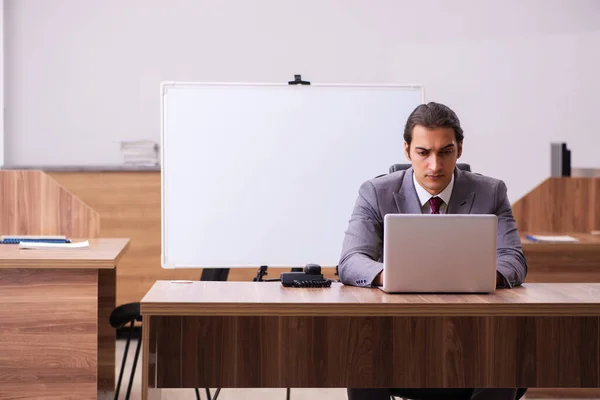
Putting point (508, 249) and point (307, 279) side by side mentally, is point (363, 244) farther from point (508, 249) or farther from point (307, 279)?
point (508, 249)

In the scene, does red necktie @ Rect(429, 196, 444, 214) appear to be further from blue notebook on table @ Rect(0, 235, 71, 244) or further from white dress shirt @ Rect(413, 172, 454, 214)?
blue notebook on table @ Rect(0, 235, 71, 244)

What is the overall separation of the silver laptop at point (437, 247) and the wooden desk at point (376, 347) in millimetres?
61

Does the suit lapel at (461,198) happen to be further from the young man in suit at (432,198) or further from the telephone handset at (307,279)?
the telephone handset at (307,279)

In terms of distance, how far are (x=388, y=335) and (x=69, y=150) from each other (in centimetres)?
397

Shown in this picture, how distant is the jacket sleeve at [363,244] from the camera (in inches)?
A: 81.5

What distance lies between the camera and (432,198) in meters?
2.34

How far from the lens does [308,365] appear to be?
181cm

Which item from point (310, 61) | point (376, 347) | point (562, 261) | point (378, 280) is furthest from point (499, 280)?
point (310, 61)

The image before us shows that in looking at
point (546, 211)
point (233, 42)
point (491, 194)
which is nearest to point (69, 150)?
point (233, 42)

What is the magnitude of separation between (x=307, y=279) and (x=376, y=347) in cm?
31

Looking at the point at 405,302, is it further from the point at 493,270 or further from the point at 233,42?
the point at 233,42

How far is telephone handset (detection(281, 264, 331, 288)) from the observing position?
79.9 inches

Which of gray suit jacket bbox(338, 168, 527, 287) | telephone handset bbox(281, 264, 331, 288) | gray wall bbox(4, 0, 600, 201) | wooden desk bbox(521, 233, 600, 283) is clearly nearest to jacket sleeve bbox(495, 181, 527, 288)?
gray suit jacket bbox(338, 168, 527, 287)

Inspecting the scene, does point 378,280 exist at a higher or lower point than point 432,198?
lower
